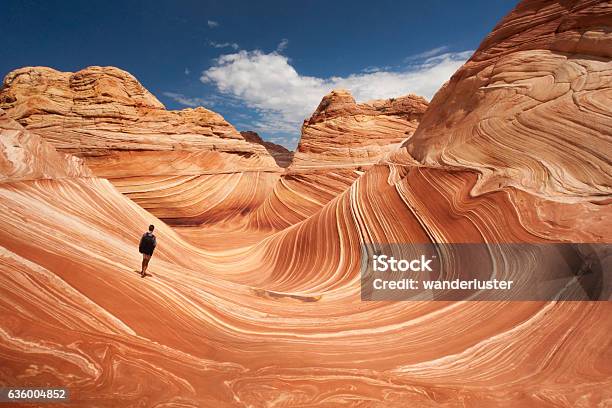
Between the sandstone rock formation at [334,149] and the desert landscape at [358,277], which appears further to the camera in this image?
the sandstone rock formation at [334,149]

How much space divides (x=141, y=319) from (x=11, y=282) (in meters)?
1.36

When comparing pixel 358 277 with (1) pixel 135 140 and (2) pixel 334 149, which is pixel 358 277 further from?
(1) pixel 135 140

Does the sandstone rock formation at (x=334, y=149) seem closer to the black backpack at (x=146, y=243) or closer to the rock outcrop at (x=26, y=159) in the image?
the rock outcrop at (x=26, y=159)

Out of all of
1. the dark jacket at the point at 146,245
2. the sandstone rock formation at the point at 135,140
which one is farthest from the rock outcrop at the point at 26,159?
the sandstone rock formation at the point at 135,140

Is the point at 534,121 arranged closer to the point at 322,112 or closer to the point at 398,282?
the point at 398,282

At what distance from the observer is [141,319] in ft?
12.0

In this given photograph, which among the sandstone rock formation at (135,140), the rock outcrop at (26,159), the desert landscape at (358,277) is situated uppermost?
the sandstone rock formation at (135,140)

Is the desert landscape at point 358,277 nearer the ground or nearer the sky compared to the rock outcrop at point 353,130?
nearer the ground

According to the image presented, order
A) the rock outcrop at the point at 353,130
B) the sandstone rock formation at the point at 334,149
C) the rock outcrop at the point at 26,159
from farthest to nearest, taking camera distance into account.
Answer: the rock outcrop at the point at 353,130 < the sandstone rock formation at the point at 334,149 < the rock outcrop at the point at 26,159

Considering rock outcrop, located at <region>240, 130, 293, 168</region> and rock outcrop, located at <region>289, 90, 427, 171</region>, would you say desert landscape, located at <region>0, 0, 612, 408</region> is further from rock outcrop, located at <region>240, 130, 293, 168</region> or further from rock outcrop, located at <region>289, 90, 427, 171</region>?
rock outcrop, located at <region>240, 130, 293, 168</region>

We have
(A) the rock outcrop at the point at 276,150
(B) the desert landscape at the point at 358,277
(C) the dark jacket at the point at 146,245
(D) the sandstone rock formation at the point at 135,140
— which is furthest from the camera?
(A) the rock outcrop at the point at 276,150

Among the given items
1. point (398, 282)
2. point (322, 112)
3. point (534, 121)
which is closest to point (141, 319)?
point (398, 282)

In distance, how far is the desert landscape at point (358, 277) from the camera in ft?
9.10

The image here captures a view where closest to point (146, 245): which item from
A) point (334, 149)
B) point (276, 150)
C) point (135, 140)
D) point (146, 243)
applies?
point (146, 243)
